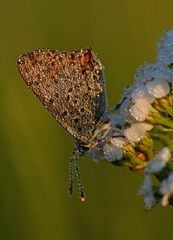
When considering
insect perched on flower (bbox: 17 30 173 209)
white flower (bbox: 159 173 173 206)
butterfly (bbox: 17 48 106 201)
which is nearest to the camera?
white flower (bbox: 159 173 173 206)

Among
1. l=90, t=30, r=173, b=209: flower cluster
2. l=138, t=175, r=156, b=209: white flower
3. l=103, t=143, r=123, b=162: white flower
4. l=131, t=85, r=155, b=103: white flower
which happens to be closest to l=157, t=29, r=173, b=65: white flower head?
l=90, t=30, r=173, b=209: flower cluster

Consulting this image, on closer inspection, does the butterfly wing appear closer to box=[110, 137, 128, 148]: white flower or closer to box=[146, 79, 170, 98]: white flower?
box=[110, 137, 128, 148]: white flower

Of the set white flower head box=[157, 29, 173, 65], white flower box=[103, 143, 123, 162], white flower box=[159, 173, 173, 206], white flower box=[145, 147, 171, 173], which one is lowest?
white flower box=[159, 173, 173, 206]

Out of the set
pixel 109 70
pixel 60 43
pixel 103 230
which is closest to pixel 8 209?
pixel 103 230

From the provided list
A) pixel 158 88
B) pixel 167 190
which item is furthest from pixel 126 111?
pixel 167 190

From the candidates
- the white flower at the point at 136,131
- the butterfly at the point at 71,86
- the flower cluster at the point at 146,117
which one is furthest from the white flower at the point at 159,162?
the butterfly at the point at 71,86

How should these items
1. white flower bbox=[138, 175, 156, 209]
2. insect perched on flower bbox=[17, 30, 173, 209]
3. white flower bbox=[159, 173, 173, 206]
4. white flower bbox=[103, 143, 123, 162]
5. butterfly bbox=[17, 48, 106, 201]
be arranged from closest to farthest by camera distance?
white flower bbox=[159, 173, 173, 206]
white flower bbox=[138, 175, 156, 209]
insect perched on flower bbox=[17, 30, 173, 209]
white flower bbox=[103, 143, 123, 162]
butterfly bbox=[17, 48, 106, 201]
